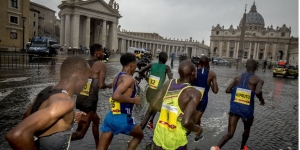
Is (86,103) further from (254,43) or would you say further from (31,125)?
(254,43)

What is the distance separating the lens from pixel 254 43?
102125mm

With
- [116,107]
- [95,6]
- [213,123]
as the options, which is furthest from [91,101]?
[95,6]

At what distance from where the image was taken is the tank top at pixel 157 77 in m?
5.54


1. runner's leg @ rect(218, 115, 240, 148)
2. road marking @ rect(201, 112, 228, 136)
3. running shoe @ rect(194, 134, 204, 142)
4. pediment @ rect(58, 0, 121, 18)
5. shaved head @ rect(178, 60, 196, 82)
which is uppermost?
pediment @ rect(58, 0, 121, 18)

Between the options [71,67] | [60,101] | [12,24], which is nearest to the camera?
[60,101]

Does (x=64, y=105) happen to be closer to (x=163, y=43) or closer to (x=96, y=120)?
(x=96, y=120)

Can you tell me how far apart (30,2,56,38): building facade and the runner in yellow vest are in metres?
80.0

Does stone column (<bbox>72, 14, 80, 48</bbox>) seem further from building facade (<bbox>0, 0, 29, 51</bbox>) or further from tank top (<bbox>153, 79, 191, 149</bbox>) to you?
tank top (<bbox>153, 79, 191, 149</bbox>)

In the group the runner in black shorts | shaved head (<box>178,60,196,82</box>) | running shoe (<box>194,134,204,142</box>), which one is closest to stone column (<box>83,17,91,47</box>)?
the runner in black shorts

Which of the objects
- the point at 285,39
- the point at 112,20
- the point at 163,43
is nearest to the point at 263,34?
the point at 285,39

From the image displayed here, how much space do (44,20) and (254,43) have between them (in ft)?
289

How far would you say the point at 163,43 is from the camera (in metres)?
96.1

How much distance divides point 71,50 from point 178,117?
137 ft

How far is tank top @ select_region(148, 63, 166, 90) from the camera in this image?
5.54 m
